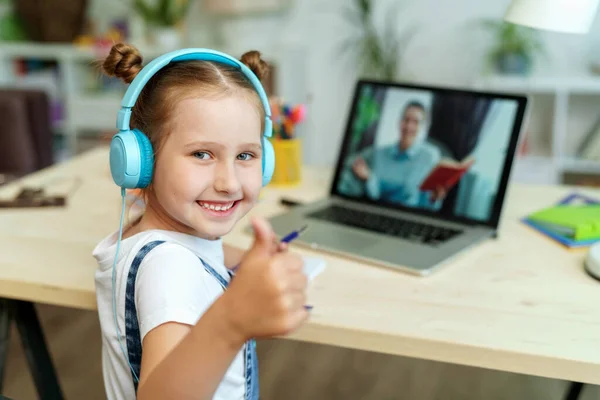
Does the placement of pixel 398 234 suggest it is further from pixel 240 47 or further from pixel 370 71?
pixel 240 47

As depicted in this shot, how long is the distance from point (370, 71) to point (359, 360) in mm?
1841

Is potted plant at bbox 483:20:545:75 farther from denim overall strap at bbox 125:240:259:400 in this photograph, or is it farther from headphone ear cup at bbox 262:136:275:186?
denim overall strap at bbox 125:240:259:400

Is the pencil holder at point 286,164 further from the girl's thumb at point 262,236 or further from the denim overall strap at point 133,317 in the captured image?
the girl's thumb at point 262,236

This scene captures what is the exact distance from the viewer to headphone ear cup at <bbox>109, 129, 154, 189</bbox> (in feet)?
2.51

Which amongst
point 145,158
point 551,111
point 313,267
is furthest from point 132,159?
point 551,111

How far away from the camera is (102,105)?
372 centimetres

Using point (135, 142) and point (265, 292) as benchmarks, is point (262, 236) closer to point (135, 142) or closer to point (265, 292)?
point (265, 292)

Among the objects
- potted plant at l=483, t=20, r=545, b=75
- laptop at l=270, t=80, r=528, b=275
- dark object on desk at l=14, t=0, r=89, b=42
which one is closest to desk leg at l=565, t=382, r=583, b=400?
laptop at l=270, t=80, r=528, b=275

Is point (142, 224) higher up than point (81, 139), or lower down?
higher up

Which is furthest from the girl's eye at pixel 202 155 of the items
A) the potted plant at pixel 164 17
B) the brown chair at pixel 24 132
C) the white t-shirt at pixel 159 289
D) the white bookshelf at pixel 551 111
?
the potted plant at pixel 164 17

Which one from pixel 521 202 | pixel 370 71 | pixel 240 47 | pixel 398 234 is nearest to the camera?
pixel 398 234

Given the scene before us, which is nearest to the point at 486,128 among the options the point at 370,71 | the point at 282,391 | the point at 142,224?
the point at 142,224

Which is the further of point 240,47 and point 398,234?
point 240,47

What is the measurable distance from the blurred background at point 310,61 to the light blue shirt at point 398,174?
2.91 feet
